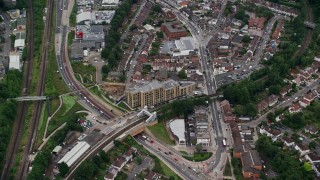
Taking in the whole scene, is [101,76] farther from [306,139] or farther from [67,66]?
[306,139]

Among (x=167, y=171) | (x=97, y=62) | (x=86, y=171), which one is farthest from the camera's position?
(x=97, y=62)

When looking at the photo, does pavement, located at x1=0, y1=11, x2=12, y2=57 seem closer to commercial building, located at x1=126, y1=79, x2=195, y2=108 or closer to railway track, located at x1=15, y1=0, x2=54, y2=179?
railway track, located at x1=15, y1=0, x2=54, y2=179

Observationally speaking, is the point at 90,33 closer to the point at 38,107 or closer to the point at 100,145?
the point at 38,107

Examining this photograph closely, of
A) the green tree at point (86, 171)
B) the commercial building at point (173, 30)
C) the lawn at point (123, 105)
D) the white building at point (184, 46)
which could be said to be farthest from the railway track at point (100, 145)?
the commercial building at point (173, 30)

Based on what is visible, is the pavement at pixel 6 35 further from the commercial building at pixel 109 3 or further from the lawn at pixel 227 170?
the lawn at pixel 227 170

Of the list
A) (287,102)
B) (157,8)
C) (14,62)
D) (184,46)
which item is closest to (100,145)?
(14,62)

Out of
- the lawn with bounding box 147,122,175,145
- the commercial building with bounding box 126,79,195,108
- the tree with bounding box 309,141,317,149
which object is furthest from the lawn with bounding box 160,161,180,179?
the tree with bounding box 309,141,317,149

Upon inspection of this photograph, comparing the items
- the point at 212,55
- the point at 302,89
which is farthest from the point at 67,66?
the point at 302,89
